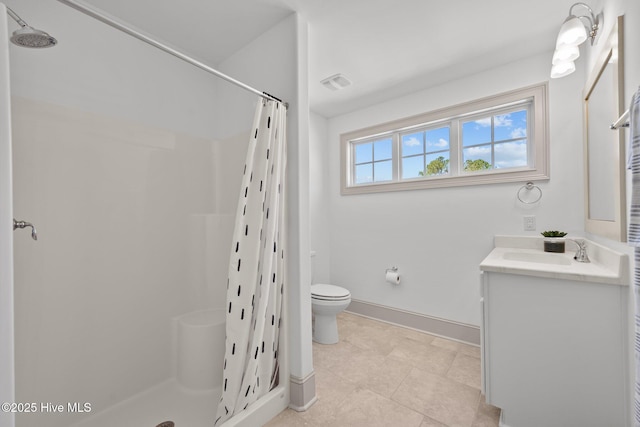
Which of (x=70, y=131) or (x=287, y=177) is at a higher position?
(x=70, y=131)

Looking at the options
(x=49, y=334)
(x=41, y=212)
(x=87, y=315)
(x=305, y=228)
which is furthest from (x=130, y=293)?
(x=305, y=228)

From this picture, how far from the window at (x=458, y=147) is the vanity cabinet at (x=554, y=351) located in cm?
118

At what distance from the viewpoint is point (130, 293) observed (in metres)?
1.72

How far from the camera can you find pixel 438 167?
2662mm

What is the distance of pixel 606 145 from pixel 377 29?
153 centimetres

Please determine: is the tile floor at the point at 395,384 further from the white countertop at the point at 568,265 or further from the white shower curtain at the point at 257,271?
the white countertop at the point at 568,265

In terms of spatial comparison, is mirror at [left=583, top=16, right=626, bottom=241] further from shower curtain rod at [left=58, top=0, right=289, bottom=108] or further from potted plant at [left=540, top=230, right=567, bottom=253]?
shower curtain rod at [left=58, top=0, right=289, bottom=108]

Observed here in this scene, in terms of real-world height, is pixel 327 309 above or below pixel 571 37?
below

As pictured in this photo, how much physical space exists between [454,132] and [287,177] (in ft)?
5.94

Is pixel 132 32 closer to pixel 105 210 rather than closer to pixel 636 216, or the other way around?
pixel 105 210

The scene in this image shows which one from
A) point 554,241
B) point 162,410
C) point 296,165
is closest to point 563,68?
point 554,241

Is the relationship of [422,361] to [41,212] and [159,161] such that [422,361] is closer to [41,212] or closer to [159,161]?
[159,161]

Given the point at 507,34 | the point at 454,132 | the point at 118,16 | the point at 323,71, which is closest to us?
the point at 118,16

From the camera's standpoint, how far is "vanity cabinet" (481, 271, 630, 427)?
118cm
